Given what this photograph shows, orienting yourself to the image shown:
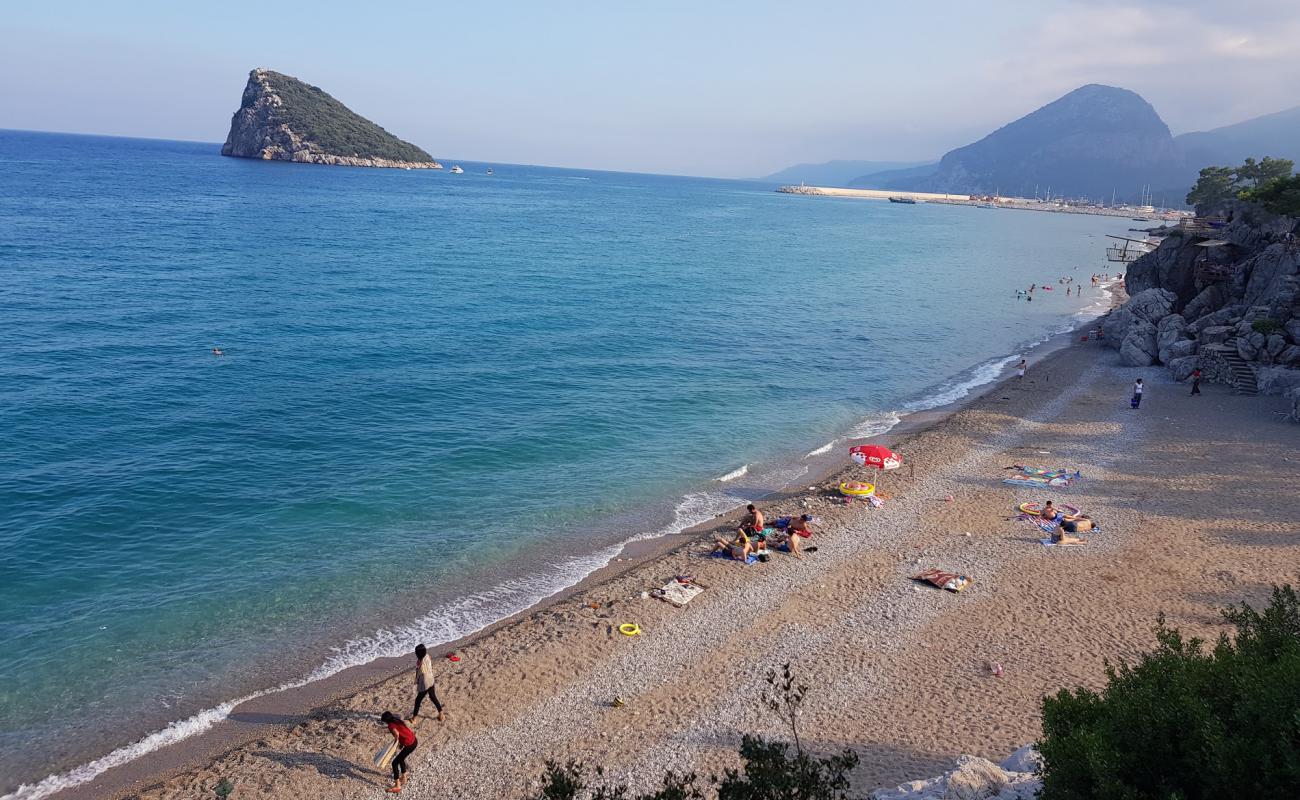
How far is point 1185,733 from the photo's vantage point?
7859 mm

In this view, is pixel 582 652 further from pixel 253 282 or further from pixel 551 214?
pixel 551 214

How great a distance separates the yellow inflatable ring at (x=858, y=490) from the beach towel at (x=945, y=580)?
5.49m

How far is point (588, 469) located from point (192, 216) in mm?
79919

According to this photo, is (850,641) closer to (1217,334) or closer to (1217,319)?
(1217,334)

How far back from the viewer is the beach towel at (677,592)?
19219 mm

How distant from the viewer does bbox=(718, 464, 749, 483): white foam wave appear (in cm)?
2816

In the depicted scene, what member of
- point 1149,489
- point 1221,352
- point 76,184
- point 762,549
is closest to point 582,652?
point 762,549

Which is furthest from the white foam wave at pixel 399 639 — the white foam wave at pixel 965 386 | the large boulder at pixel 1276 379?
the large boulder at pixel 1276 379

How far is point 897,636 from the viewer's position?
17.6m

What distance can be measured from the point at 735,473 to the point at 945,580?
10.2 meters

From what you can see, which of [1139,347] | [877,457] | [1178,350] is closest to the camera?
[877,457]

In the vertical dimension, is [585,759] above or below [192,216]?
below

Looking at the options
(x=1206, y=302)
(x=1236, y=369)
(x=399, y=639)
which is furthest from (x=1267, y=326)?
(x=399, y=639)

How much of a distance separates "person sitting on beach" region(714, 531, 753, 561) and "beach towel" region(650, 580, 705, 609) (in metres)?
2.08
